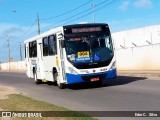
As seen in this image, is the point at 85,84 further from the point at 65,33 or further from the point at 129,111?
A: the point at 129,111

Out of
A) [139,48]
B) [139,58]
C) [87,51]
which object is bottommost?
[139,58]

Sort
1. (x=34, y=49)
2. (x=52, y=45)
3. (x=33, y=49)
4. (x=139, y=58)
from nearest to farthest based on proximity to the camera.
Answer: (x=52, y=45), (x=34, y=49), (x=33, y=49), (x=139, y=58)

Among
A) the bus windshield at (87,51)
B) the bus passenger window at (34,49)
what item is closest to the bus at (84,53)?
the bus windshield at (87,51)

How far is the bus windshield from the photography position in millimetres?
20672

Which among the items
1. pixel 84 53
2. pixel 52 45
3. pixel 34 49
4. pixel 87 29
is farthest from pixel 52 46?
pixel 34 49

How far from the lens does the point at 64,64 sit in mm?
20953

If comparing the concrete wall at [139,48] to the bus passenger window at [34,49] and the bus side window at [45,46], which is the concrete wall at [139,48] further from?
the bus side window at [45,46]

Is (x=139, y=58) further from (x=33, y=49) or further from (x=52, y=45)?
(x=52, y=45)

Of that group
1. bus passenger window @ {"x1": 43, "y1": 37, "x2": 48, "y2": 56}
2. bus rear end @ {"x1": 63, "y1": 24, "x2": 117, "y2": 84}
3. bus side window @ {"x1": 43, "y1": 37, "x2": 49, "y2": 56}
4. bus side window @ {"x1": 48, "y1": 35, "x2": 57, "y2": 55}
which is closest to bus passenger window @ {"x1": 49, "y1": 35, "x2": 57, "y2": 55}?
bus side window @ {"x1": 48, "y1": 35, "x2": 57, "y2": 55}

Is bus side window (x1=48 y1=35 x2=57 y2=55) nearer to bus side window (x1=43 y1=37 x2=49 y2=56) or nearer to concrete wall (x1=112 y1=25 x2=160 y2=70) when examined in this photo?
bus side window (x1=43 y1=37 x2=49 y2=56)

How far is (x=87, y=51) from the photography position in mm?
20734

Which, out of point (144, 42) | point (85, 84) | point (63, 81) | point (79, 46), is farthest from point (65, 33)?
point (144, 42)

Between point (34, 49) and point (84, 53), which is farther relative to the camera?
point (34, 49)

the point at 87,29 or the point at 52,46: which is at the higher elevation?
the point at 87,29
